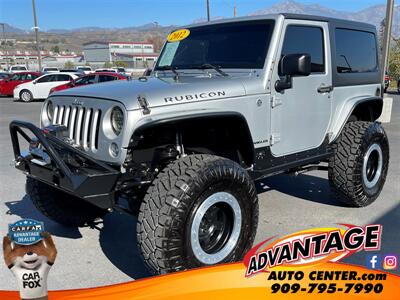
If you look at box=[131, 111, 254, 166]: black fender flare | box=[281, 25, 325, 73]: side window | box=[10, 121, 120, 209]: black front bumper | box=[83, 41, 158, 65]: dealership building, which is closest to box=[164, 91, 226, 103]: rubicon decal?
box=[131, 111, 254, 166]: black fender flare

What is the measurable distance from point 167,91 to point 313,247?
163 centimetres

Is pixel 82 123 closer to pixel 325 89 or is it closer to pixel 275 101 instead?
pixel 275 101

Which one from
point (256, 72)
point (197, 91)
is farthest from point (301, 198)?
point (197, 91)

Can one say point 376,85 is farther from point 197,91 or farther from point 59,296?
point 59,296

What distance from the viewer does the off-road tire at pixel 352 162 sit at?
4637 mm

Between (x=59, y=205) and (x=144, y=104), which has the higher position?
(x=144, y=104)

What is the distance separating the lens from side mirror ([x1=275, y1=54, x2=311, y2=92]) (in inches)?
143

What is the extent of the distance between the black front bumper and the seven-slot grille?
168 millimetres

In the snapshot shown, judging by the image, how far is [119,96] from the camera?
308cm

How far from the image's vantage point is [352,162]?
462 cm

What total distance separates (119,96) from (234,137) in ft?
3.90

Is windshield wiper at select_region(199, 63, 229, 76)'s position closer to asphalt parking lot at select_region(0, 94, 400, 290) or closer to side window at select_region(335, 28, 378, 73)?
side window at select_region(335, 28, 378, 73)

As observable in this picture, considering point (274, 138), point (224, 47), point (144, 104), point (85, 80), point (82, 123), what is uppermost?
point (224, 47)

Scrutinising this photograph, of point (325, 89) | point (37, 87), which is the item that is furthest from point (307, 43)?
point (37, 87)
